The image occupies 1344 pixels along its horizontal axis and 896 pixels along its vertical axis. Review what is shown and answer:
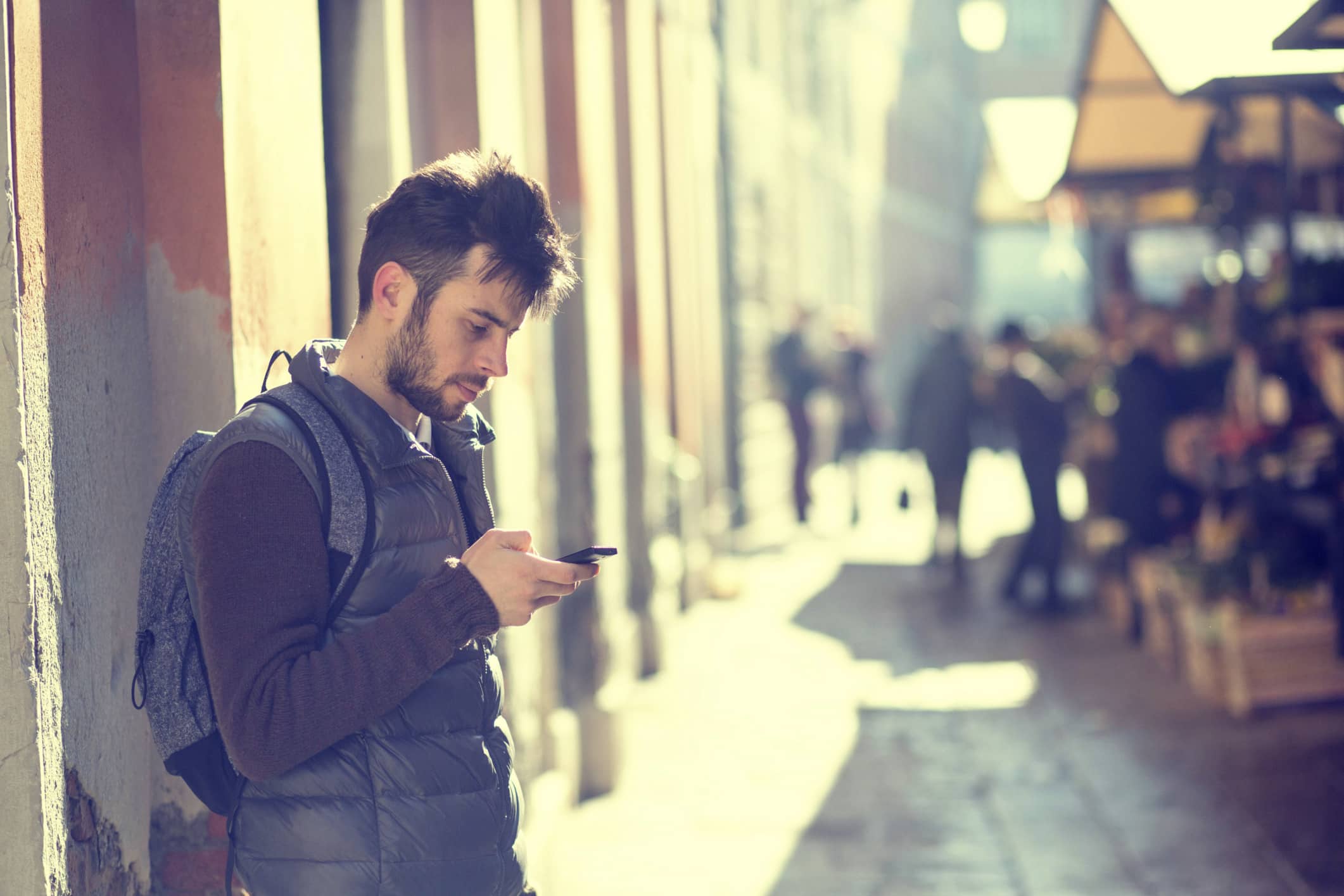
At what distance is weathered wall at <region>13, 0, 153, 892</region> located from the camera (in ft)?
8.14

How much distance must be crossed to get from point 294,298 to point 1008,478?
58.3ft

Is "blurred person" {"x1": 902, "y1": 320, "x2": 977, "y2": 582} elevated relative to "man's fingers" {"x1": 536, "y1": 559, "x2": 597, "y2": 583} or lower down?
lower down

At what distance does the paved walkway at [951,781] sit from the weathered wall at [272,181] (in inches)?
97.5

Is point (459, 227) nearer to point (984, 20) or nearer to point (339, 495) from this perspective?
point (339, 495)

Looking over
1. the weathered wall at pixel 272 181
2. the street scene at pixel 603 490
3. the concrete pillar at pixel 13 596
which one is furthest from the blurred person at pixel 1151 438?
the concrete pillar at pixel 13 596

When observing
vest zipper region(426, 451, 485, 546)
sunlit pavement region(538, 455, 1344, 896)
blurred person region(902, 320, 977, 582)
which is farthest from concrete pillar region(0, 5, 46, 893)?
blurred person region(902, 320, 977, 582)

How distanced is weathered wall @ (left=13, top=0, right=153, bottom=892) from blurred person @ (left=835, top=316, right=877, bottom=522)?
1210 cm

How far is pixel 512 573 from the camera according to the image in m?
2.03

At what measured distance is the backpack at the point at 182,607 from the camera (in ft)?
6.84

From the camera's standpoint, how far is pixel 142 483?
3092 millimetres

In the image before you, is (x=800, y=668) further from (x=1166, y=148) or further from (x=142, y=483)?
(x=142, y=483)

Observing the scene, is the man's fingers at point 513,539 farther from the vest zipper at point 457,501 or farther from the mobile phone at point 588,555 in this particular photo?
the vest zipper at point 457,501

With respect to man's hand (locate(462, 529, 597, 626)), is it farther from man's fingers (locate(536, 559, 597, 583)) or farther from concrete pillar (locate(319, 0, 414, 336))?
concrete pillar (locate(319, 0, 414, 336))

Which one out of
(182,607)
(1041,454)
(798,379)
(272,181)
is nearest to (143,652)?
(182,607)
